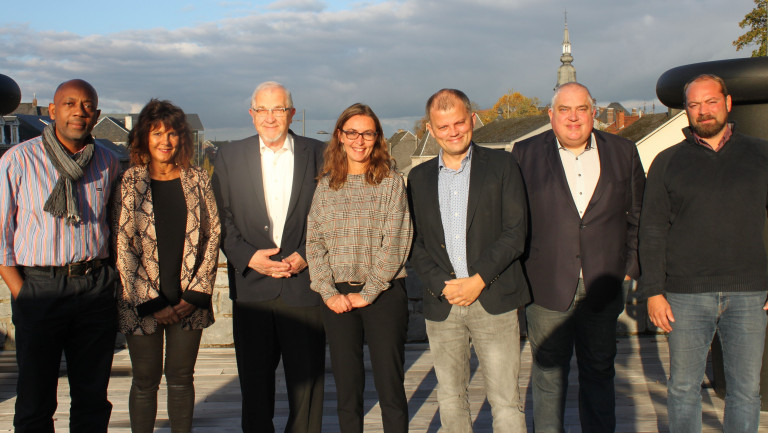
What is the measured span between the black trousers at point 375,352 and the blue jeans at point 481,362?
7.3 inches

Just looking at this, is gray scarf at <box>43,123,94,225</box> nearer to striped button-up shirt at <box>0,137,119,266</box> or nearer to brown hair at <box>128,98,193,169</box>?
striped button-up shirt at <box>0,137,119,266</box>

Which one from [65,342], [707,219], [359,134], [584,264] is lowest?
[65,342]

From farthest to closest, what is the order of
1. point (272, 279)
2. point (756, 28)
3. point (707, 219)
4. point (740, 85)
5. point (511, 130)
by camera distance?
point (511, 130), point (756, 28), point (740, 85), point (272, 279), point (707, 219)

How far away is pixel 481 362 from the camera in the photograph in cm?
300

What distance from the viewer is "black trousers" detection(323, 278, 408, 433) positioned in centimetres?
305

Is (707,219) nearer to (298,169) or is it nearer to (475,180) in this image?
(475,180)

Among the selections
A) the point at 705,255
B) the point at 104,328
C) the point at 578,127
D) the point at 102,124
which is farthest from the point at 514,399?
the point at 102,124

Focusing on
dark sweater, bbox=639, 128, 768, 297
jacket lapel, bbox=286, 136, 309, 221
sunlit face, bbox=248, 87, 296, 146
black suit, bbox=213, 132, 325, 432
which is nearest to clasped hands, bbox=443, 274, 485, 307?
black suit, bbox=213, 132, 325, 432

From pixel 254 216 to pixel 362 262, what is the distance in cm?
66

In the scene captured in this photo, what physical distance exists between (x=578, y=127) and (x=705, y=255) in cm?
82

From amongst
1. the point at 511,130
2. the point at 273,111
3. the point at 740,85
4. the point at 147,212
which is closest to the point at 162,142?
the point at 147,212

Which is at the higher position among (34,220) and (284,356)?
(34,220)

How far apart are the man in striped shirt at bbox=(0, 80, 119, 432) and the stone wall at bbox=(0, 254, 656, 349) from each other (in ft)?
7.81

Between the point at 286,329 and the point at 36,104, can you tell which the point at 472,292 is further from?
the point at 36,104
